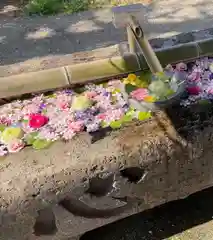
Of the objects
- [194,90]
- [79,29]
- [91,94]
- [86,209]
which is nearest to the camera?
[86,209]

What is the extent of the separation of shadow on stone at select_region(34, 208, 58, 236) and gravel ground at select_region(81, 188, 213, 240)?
537mm

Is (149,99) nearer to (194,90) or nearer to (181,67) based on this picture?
(194,90)

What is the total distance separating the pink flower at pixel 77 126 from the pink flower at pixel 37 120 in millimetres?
154

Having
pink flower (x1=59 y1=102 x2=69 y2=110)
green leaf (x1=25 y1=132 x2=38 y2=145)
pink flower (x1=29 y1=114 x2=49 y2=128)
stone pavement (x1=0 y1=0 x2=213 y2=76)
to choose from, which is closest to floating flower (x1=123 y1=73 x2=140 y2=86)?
pink flower (x1=59 y1=102 x2=69 y2=110)

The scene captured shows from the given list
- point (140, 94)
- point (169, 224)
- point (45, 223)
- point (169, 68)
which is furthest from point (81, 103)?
point (169, 224)

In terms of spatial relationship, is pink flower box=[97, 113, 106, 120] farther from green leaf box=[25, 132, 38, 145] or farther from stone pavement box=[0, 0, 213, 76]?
stone pavement box=[0, 0, 213, 76]

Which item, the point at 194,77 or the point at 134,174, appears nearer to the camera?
the point at 134,174

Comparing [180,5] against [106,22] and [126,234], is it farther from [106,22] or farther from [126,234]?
[126,234]

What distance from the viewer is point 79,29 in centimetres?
523

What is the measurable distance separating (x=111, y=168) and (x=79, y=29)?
11.4ft

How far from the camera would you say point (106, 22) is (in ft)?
17.5

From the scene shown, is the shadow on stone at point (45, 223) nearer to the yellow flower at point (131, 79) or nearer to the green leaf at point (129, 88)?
the green leaf at point (129, 88)

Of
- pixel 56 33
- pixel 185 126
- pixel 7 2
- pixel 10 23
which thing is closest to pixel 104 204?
pixel 185 126

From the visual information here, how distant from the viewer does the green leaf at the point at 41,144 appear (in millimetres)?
2115
